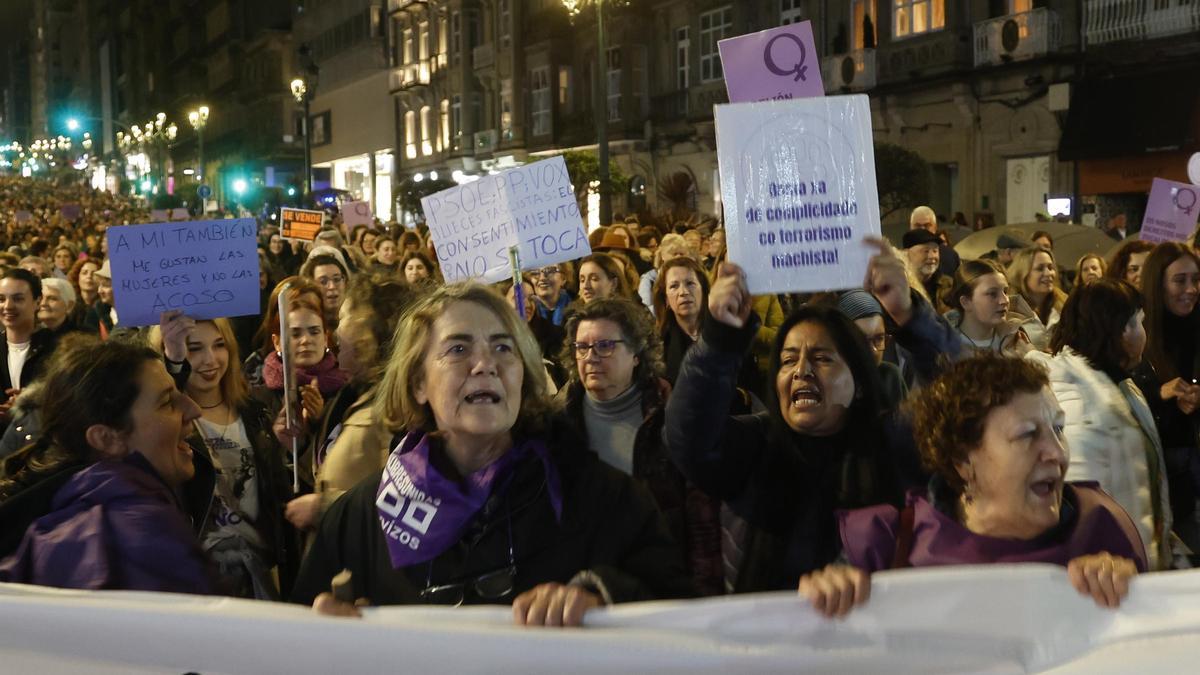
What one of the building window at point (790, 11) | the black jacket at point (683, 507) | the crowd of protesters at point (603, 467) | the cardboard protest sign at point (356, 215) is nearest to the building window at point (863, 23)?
the building window at point (790, 11)

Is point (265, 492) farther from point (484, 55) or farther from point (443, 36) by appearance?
point (443, 36)

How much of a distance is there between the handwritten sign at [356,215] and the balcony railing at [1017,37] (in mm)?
11583

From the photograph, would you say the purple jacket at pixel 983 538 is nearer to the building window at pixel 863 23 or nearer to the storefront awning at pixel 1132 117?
the storefront awning at pixel 1132 117

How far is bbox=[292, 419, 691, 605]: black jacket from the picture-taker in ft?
9.59

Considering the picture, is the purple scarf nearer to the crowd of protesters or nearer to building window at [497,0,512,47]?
the crowd of protesters

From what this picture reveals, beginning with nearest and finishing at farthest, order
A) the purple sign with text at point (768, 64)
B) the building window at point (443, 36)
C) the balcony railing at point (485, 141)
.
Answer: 1. the purple sign with text at point (768, 64)
2. the balcony railing at point (485, 141)
3. the building window at point (443, 36)

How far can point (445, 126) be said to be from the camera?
161ft

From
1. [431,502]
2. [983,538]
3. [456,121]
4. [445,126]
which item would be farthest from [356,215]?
[445,126]

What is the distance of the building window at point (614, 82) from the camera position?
3644 cm

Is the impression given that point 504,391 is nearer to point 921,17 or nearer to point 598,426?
point 598,426

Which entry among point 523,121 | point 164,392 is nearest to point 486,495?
point 164,392

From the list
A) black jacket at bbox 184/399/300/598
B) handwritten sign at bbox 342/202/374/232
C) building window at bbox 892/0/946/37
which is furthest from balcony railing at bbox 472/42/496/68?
black jacket at bbox 184/399/300/598

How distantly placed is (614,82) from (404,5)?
18.1 meters

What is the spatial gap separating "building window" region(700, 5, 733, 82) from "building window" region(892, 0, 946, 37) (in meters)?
6.64
